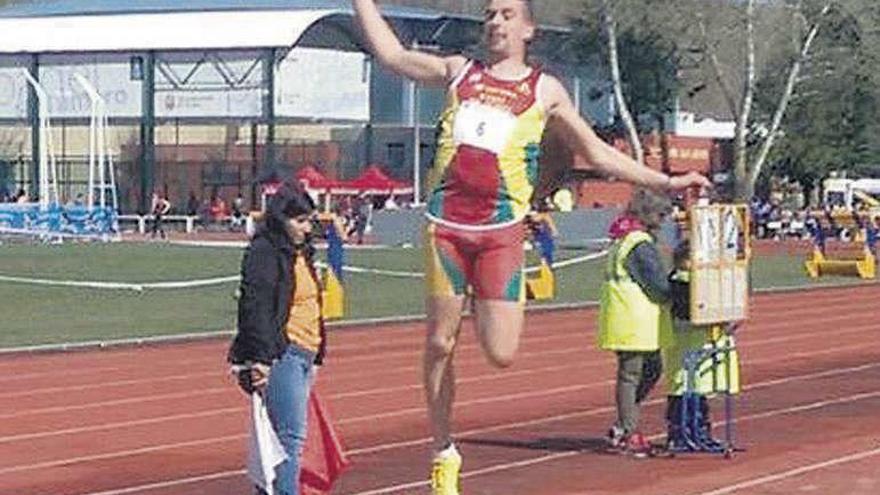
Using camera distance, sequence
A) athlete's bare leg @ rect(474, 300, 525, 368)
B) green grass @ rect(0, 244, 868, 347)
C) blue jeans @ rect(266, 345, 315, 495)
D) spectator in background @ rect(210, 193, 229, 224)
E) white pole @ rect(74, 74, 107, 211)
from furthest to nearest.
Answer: spectator in background @ rect(210, 193, 229, 224), white pole @ rect(74, 74, 107, 211), green grass @ rect(0, 244, 868, 347), blue jeans @ rect(266, 345, 315, 495), athlete's bare leg @ rect(474, 300, 525, 368)

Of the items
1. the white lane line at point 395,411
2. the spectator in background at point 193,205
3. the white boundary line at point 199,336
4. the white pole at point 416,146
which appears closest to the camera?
the white lane line at point 395,411

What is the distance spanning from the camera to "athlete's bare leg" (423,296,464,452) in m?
7.95

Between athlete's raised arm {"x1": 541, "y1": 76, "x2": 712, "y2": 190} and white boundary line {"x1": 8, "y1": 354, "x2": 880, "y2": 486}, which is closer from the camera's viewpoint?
athlete's raised arm {"x1": 541, "y1": 76, "x2": 712, "y2": 190}

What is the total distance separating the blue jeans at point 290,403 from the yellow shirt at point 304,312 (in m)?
0.06

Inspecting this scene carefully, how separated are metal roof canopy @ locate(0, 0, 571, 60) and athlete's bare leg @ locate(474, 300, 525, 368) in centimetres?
6161

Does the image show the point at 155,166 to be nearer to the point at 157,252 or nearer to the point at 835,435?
the point at 157,252

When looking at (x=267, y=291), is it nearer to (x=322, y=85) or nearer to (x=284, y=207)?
(x=284, y=207)

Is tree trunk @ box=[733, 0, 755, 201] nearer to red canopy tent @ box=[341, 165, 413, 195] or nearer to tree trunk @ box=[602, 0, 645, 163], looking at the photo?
tree trunk @ box=[602, 0, 645, 163]

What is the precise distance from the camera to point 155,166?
80.1 meters

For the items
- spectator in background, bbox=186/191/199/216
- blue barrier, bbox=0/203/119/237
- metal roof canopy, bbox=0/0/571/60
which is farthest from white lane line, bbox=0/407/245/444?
spectator in background, bbox=186/191/199/216

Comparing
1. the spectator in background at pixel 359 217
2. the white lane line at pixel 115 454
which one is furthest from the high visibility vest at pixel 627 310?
the spectator in background at pixel 359 217

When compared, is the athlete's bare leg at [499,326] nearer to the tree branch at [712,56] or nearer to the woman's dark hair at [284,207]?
the woman's dark hair at [284,207]

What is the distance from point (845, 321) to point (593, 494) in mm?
20110

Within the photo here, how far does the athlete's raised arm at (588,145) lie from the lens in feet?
26.6
